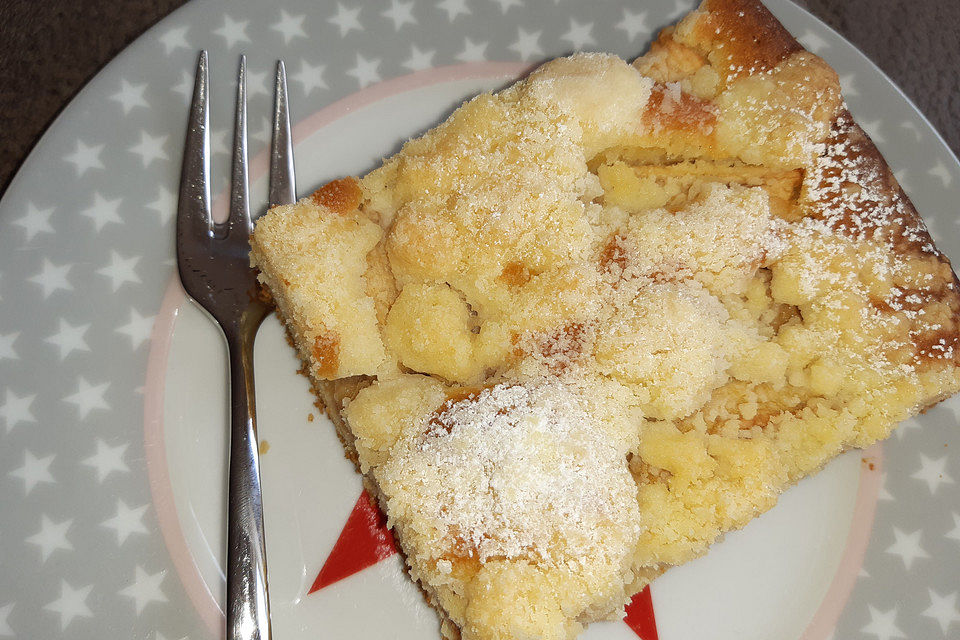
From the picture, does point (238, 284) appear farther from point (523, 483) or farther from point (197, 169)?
point (523, 483)

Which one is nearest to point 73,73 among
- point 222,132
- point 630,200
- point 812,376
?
point 222,132

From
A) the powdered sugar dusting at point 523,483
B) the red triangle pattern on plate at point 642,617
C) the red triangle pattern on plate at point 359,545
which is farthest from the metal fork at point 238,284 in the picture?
the red triangle pattern on plate at point 642,617

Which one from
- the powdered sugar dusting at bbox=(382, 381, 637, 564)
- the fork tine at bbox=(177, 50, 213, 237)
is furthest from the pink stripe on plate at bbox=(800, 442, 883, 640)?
the fork tine at bbox=(177, 50, 213, 237)

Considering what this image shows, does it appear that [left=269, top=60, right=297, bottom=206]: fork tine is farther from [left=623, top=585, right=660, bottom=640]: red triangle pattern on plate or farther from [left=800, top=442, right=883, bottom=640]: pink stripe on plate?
[left=800, top=442, right=883, bottom=640]: pink stripe on plate

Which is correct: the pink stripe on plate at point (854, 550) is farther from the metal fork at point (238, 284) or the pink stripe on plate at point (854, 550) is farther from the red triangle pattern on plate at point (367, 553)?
the metal fork at point (238, 284)

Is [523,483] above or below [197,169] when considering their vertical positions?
below

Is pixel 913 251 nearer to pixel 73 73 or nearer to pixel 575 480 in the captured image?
pixel 575 480

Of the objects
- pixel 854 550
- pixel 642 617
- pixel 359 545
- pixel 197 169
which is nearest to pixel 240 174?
pixel 197 169
